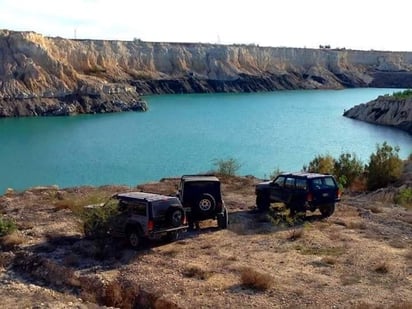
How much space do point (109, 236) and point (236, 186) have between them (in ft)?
33.9

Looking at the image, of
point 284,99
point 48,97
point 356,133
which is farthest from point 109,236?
point 284,99

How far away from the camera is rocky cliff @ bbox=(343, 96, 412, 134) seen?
69.7 m

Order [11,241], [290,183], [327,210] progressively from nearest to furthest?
[11,241], [290,183], [327,210]

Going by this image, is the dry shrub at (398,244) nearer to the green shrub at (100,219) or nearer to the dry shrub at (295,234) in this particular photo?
the dry shrub at (295,234)

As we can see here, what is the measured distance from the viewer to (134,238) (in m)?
15.1

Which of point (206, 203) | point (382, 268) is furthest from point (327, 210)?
point (382, 268)

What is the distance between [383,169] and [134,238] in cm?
1550

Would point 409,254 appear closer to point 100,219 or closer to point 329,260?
point 329,260

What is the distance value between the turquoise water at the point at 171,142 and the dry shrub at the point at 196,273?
71.2 feet

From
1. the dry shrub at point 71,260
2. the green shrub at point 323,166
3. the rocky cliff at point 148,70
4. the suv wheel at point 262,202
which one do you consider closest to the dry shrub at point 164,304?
the dry shrub at point 71,260

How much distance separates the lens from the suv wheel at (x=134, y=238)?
49.2 feet

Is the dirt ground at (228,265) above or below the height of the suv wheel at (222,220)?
below

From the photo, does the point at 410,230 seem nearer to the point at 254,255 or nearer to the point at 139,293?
the point at 254,255

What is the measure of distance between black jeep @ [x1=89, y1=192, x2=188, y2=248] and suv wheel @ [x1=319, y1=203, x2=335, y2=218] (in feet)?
17.5
